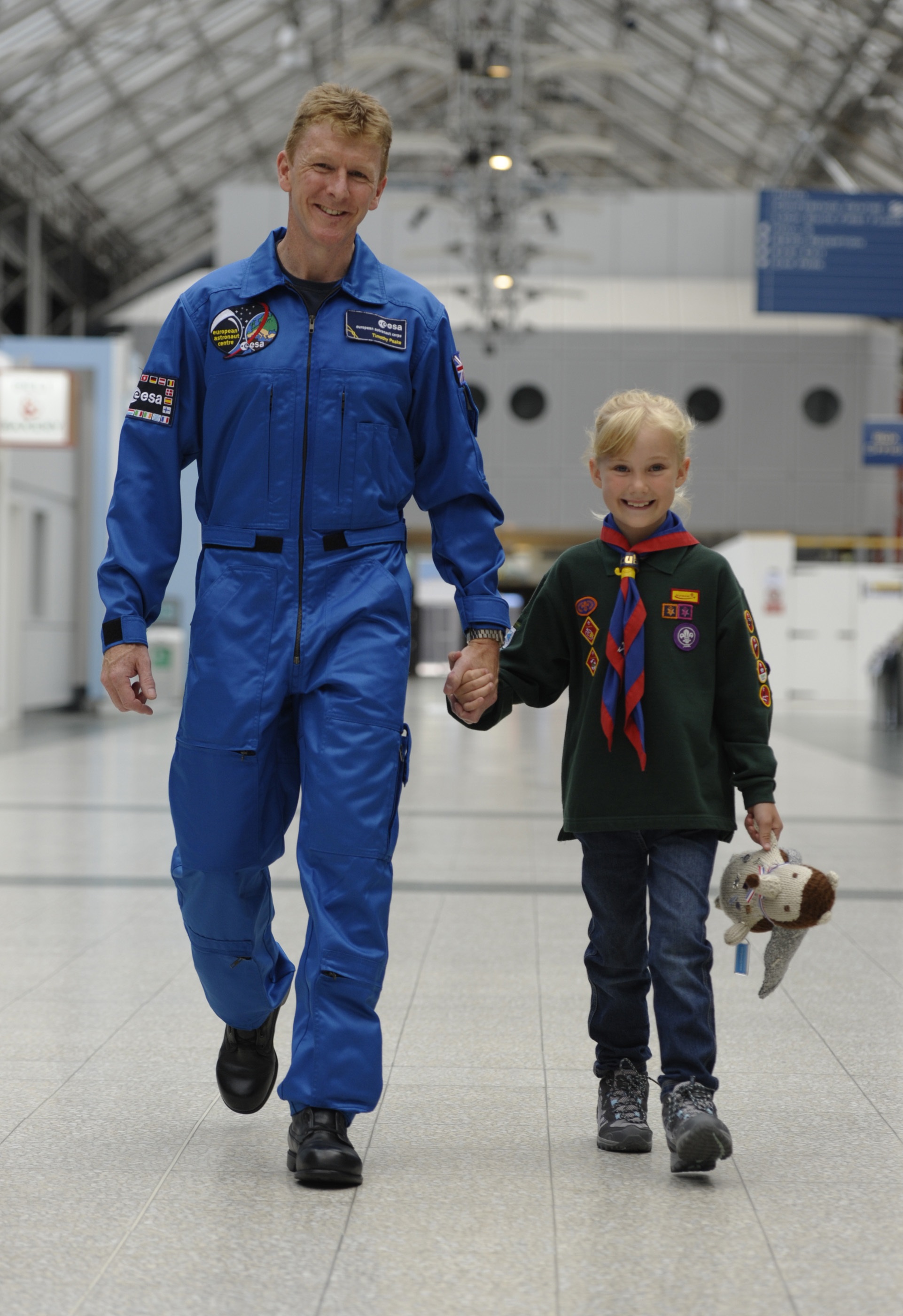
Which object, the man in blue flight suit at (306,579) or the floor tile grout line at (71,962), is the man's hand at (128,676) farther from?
the floor tile grout line at (71,962)

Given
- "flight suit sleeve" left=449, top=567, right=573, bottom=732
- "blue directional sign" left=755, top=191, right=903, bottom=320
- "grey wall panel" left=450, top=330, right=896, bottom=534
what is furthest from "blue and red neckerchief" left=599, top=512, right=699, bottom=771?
"grey wall panel" left=450, top=330, right=896, bottom=534

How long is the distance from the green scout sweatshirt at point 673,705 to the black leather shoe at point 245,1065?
2.18ft

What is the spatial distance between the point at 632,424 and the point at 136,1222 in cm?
153

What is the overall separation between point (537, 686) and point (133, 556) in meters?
0.76

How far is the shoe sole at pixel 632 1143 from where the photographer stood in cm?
252

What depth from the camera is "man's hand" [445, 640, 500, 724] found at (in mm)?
2492

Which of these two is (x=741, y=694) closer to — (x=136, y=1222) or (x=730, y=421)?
(x=136, y=1222)

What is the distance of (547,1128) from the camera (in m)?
2.67

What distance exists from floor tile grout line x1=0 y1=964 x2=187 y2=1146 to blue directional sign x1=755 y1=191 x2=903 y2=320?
48.1ft

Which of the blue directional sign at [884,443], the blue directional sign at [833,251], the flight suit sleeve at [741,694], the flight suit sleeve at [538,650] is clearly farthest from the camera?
the blue directional sign at [884,443]

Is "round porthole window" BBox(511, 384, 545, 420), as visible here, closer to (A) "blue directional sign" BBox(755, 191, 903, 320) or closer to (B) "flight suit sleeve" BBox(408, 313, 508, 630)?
(A) "blue directional sign" BBox(755, 191, 903, 320)

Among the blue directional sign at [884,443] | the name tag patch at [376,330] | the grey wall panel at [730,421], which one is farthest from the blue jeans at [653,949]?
the grey wall panel at [730,421]

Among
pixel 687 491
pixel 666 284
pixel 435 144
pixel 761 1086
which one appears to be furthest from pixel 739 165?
pixel 761 1086

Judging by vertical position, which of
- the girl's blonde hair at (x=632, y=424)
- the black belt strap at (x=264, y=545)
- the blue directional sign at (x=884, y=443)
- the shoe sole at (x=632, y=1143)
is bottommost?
the shoe sole at (x=632, y=1143)
